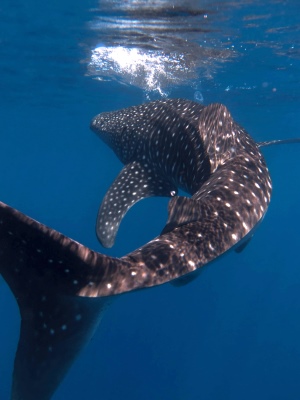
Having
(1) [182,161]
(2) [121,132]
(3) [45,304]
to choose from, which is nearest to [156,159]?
(1) [182,161]

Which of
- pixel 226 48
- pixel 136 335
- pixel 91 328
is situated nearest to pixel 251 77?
pixel 226 48

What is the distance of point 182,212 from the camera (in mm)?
3930

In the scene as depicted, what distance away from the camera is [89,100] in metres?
29.7

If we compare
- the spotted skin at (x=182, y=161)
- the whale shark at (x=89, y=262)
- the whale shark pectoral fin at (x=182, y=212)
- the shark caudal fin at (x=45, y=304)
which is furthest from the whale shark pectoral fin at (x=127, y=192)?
the shark caudal fin at (x=45, y=304)

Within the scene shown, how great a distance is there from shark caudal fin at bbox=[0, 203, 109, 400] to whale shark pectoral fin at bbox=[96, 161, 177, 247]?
3.37m

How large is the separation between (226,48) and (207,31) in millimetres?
2086

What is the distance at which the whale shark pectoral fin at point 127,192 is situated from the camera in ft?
22.8

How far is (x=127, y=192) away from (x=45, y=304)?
14.6 feet

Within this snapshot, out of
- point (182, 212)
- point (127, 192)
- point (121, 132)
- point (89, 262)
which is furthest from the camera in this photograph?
point (121, 132)

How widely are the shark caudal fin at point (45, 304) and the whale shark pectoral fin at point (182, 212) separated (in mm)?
1135

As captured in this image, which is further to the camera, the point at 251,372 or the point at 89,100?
the point at 89,100

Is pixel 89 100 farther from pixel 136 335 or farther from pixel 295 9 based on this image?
pixel 295 9

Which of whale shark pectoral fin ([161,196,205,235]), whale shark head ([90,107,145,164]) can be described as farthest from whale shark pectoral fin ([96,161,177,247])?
whale shark pectoral fin ([161,196,205,235])

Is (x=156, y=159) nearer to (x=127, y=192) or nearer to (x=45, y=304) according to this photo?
(x=127, y=192)
